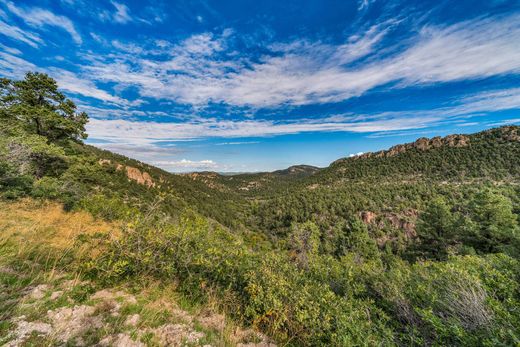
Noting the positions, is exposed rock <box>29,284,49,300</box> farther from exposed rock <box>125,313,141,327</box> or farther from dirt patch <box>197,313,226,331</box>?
dirt patch <box>197,313,226,331</box>

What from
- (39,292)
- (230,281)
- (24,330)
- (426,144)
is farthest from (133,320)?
(426,144)

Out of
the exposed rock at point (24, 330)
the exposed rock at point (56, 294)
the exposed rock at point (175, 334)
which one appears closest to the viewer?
the exposed rock at point (24, 330)

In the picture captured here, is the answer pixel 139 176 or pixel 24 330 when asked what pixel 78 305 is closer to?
pixel 24 330

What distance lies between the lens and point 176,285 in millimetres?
4656

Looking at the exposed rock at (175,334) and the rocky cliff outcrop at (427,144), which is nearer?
the exposed rock at (175,334)

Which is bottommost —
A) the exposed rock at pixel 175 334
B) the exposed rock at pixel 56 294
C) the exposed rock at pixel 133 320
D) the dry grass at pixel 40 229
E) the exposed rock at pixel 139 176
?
the exposed rock at pixel 139 176

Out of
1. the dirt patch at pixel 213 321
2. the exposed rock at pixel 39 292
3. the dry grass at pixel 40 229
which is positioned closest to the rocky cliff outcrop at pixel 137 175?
the dry grass at pixel 40 229

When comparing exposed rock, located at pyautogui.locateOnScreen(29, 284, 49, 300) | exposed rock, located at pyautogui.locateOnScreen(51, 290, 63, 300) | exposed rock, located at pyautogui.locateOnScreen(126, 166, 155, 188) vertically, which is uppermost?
exposed rock, located at pyautogui.locateOnScreen(29, 284, 49, 300)

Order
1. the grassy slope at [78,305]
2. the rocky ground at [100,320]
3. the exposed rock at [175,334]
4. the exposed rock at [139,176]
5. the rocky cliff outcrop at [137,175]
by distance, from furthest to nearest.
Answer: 1. the exposed rock at [139,176]
2. the rocky cliff outcrop at [137,175]
3. the exposed rock at [175,334]
4. the grassy slope at [78,305]
5. the rocky ground at [100,320]

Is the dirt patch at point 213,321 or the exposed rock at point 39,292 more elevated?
the exposed rock at point 39,292

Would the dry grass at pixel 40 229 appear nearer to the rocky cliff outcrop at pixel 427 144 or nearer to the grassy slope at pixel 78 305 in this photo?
the grassy slope at pixel 78 305

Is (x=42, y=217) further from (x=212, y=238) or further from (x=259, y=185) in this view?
(x=259, y=185)

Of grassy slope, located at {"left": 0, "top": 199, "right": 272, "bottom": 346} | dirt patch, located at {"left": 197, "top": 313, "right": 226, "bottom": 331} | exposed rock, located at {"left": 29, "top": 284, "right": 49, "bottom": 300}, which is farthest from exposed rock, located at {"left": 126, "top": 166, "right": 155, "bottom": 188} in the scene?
dirt patch, located at {"left": 197, "top": 313, "right": 226, "bottom": 331}

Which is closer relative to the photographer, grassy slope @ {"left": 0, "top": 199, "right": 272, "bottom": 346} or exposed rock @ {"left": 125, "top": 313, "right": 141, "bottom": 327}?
grassy slope @ {"left": 0, "top": 199, "right": 272, "bottom": 346}
